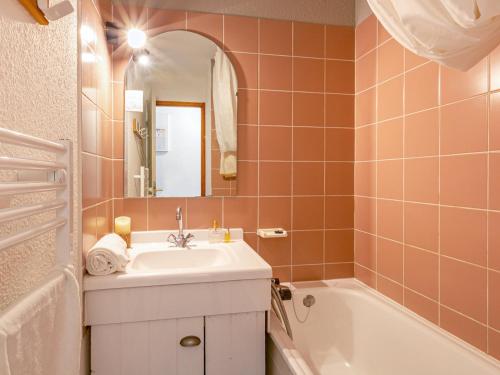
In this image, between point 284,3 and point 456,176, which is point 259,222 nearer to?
point 456,176

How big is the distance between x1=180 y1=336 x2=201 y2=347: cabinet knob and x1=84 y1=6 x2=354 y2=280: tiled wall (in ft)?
2.28

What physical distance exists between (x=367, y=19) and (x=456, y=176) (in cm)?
114

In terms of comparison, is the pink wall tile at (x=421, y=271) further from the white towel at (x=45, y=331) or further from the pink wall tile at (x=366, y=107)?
the white towel at (x=45, y=331)

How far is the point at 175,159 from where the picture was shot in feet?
6.12

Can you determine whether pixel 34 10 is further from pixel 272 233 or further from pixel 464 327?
pixel 464 327

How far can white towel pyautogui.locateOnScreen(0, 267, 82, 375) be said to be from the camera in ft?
1.69

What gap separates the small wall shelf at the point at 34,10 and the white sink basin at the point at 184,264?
2.90 ft

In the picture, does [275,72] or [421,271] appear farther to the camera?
[275,72]

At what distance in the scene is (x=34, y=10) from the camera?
71 cm

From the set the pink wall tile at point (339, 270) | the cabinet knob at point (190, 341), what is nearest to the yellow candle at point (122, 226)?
the cabinet knob at point (190, 341)

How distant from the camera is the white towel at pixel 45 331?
0.51 m

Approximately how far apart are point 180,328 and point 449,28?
4.61 ft

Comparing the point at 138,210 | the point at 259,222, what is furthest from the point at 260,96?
the point at 138,210

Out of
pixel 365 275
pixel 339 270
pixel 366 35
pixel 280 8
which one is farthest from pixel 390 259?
pixel 280 8
